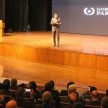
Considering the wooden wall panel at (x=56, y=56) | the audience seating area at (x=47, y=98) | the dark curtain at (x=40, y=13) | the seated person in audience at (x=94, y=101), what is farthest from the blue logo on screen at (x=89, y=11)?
the seated person in audience at (x=94, y=101)

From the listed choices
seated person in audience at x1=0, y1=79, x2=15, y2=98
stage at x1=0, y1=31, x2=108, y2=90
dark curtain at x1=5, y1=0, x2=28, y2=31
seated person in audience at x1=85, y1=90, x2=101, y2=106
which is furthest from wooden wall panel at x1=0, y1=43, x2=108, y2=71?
dark curtain at x1=5, y1=0, x2=28, y2=31

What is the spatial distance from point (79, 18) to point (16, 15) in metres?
3.59

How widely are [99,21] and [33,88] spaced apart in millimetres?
9068

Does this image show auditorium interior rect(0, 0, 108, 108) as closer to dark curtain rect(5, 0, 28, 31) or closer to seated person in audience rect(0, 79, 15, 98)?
seated person in audience rect(0, 79, 15, 98)

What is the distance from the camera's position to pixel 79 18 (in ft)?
41.1

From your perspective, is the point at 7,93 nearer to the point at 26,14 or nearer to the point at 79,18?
the point at 79,18

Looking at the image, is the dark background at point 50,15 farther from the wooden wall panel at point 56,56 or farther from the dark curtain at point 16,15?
the wooden wall panel at point 56,56

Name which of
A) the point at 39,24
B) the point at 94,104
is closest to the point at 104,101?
the point at 94,104

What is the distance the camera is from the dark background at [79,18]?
11.8 metres

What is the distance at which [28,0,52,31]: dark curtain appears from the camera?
14.0 m

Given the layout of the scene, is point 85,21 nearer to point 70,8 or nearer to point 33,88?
point 70,8

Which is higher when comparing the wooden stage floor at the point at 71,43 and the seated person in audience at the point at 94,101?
the wooden stage floor at the point at 71,43

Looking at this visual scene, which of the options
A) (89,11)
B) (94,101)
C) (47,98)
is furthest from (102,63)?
(89,11)

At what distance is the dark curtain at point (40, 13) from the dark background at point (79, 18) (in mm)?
758
